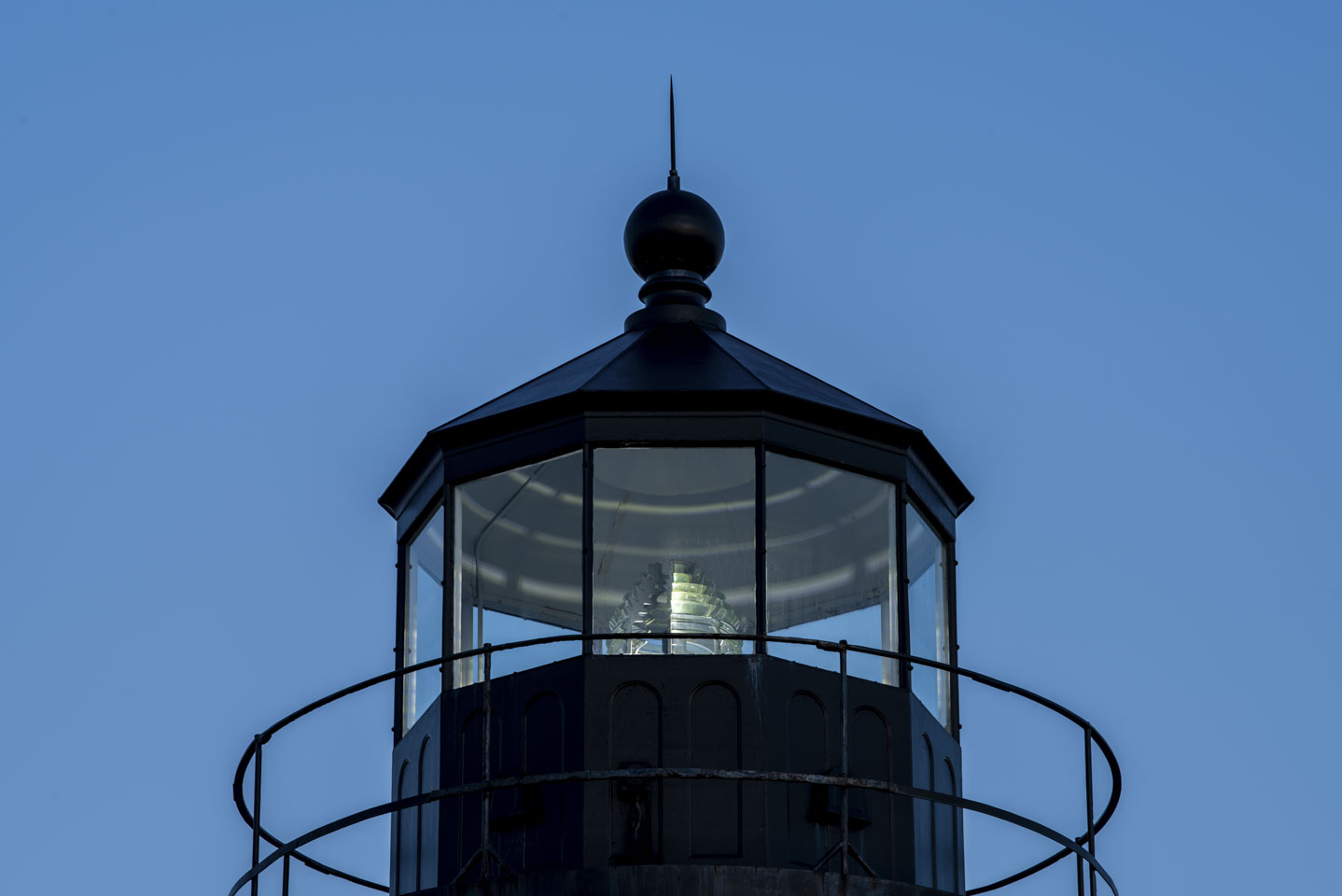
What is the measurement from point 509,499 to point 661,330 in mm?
1748

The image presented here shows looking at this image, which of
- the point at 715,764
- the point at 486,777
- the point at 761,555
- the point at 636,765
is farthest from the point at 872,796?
the point at 486,777

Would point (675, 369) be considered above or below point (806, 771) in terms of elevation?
above

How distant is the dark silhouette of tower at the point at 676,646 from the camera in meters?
15.3

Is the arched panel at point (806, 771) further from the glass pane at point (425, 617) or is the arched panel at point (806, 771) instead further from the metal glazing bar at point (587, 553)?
the glass pane at point (425, 617)

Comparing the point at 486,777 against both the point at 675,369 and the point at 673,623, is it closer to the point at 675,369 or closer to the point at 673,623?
the point at 673,623

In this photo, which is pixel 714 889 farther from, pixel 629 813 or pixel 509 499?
pixel 509 499

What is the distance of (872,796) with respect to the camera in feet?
51.6

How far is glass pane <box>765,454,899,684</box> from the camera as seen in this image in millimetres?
16172

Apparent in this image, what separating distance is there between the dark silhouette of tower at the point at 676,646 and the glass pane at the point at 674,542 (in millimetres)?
17

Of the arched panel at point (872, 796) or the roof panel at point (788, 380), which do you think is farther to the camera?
the roof panel at point (788, 380)

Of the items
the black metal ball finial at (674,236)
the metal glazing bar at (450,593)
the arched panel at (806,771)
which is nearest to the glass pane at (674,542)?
the arched panel at (806,771)

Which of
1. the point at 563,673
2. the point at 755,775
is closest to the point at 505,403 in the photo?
the point at 563,673

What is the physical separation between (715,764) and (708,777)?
0.86 m

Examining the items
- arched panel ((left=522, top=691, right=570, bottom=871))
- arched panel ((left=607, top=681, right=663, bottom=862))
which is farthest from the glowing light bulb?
arched panel ((left=522, top=691, right=570, bottom=871))
